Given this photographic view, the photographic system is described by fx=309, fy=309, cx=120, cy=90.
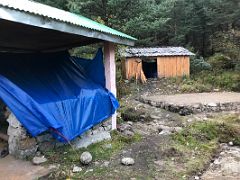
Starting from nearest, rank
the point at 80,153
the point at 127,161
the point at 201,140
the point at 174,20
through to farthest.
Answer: the point at 127,161
the point at 80,153
the point at 201,140
the point at 174,20

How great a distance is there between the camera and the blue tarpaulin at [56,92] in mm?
5508

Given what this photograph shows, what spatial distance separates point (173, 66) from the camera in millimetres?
22125

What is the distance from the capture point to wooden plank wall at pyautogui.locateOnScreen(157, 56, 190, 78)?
22.0 meters

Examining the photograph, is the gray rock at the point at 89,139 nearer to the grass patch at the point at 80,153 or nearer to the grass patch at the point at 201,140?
the grass patch at the point at 80,153

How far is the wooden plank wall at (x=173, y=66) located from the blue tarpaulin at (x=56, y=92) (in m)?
14.2

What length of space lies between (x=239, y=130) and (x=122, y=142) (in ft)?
10.1

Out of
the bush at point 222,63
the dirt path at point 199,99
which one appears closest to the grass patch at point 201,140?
the dirt path at point 199,99

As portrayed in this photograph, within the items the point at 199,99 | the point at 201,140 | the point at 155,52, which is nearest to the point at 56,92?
the point at 201,140

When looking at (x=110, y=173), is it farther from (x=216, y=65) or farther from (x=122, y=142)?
(x=216, y=65)

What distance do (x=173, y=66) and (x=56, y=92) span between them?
54.3ft

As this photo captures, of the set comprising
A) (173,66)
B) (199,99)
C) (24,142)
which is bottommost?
(199,99)

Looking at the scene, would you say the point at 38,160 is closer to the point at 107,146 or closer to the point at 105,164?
the point at 105,164

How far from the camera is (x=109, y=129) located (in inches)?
306

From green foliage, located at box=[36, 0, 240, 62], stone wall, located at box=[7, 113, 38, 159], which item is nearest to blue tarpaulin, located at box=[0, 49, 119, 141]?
stone wall, located at box=[7, 113, 38, 159]
